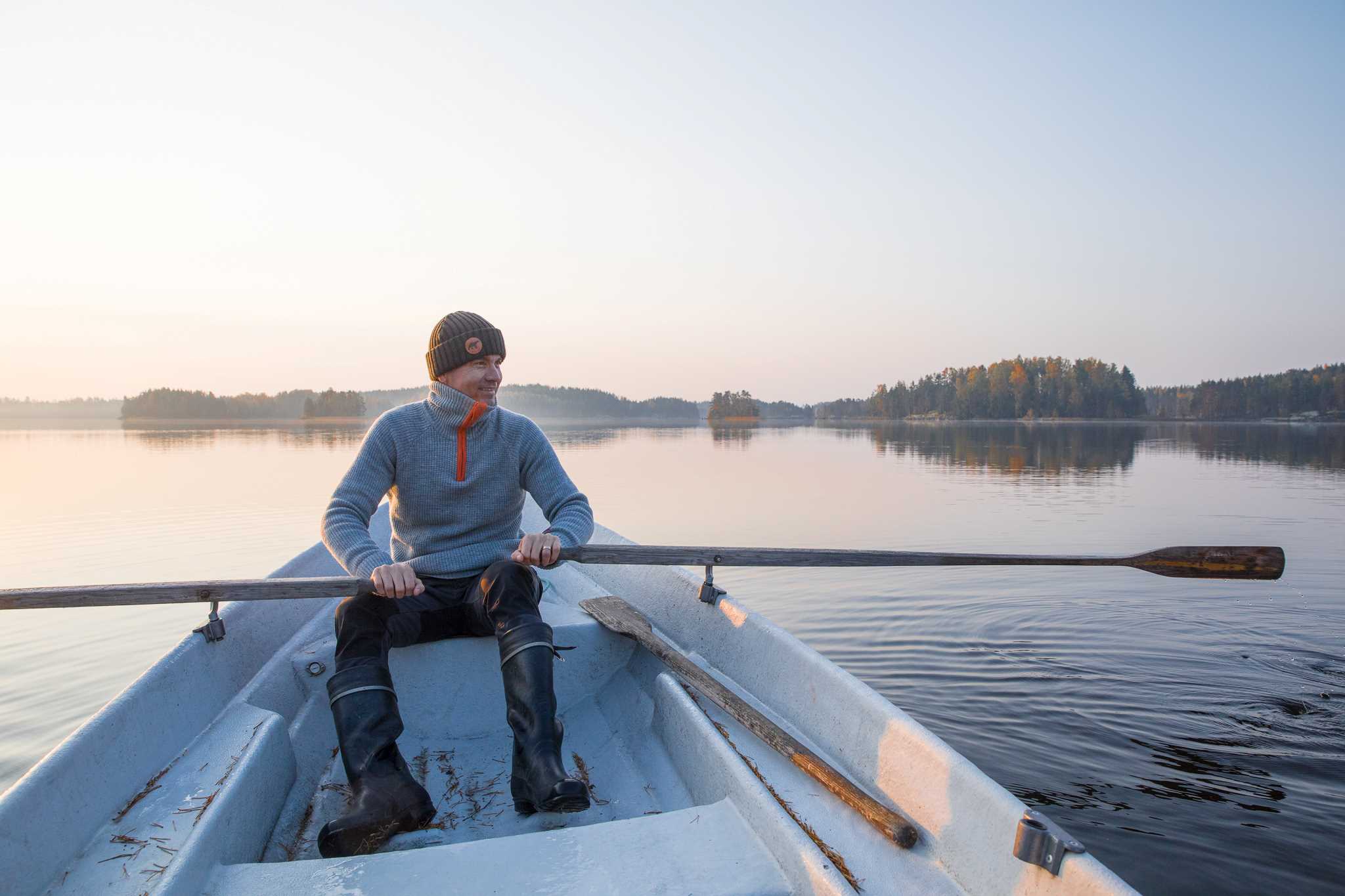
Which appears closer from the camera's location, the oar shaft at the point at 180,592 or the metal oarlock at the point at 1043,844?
the metal oarlock at the point at 1043,844

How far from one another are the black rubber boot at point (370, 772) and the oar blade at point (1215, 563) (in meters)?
3.29

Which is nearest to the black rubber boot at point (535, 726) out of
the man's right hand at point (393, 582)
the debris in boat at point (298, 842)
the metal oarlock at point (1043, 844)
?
the man's right hand at point (393, 582)

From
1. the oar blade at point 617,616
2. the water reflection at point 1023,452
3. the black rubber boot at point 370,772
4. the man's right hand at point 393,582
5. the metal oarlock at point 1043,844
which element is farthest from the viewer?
the water reflection at point 1023,452

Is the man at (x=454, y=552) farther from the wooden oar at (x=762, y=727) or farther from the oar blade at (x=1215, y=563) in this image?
the oar blade at (x=1215, y=563)

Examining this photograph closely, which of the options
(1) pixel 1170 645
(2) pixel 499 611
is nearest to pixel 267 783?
(2) pixel 499 611

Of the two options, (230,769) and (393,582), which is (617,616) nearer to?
(393,582)

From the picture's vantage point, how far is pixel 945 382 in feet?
416

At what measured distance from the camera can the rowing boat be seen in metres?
1.76

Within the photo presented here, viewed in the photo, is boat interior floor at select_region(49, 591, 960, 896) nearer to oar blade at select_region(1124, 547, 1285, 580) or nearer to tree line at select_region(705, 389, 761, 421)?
oar blade at select_region(1124, 547, 1285, 580)

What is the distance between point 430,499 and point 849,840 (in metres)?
1.88

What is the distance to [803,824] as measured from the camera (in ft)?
6.34

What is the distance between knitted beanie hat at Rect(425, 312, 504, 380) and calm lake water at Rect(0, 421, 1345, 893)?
9.98ft

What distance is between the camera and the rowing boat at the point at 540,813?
69.3 inches

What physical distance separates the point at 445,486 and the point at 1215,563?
3.46 m
